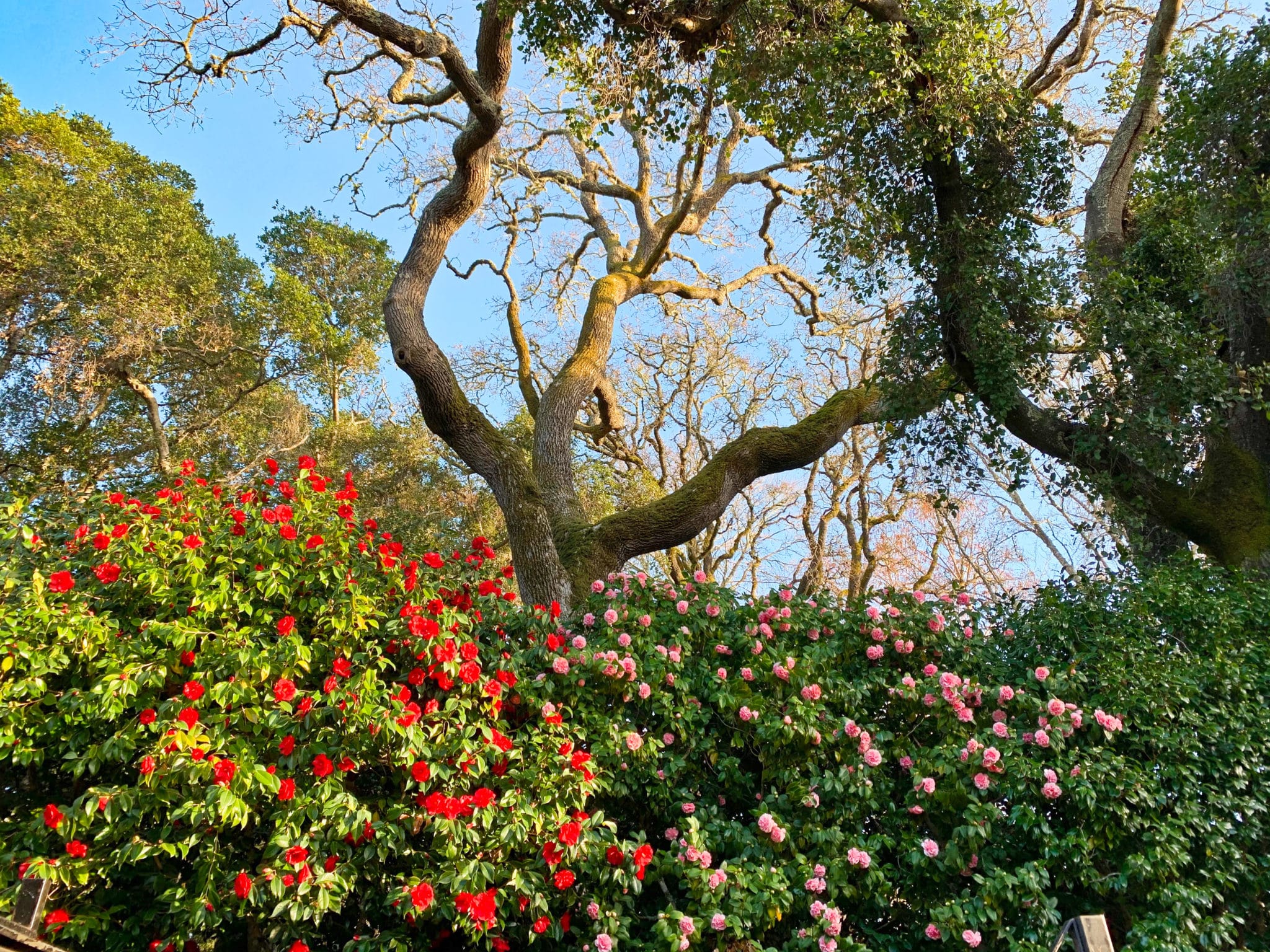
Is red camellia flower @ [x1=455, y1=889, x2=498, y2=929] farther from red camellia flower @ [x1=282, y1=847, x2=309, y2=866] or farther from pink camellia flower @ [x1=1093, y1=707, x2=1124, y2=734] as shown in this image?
pink camellia flower @ [x1=1093, y1=707, x2=1124, y2=734]

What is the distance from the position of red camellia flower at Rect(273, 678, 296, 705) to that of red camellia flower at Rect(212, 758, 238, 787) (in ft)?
0.87

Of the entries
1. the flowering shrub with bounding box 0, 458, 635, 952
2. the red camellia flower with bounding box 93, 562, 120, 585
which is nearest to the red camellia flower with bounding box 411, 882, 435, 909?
the flowering shrub with bounding box 0, 458, 635, 952

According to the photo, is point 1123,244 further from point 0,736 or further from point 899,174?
point 0,736

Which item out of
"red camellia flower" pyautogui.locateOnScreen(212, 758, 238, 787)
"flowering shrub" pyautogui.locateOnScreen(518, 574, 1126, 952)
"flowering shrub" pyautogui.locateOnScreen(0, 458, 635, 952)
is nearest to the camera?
"red camellia flower" pyautogui.locateOnScreen(212, 758, 238, 787)

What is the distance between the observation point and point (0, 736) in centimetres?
259

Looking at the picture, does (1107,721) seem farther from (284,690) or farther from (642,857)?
(284,690)

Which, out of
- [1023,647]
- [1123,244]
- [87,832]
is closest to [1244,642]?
[1023,647]

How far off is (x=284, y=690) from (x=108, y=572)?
90 cm

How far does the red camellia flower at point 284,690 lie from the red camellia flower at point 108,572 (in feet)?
2.70

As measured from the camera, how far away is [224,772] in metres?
2.53

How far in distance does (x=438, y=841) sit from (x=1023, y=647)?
11.4 ft

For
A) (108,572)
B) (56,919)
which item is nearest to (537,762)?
(56,919)

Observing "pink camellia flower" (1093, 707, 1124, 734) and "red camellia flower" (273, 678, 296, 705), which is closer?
"red camellia flower" (273, 678, 296, 705)

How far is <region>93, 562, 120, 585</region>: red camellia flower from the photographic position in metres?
2.97
